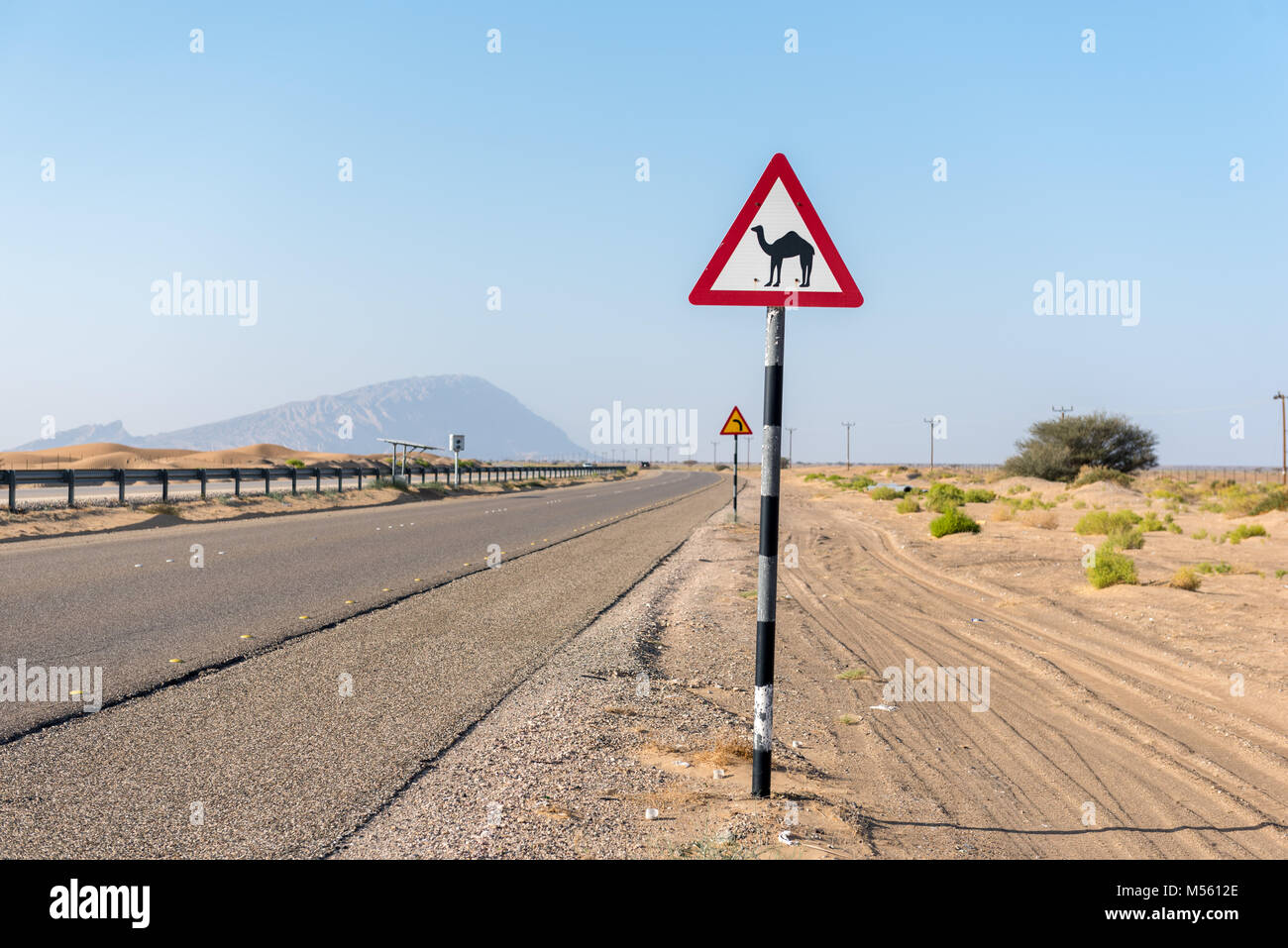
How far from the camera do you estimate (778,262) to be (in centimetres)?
435

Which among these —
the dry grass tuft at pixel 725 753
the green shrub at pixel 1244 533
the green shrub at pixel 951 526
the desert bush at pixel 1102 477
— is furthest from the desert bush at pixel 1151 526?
the desert bush at pixel 1102 477

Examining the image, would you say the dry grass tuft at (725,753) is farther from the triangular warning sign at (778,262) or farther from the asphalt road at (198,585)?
the asphalt road at (198,585)

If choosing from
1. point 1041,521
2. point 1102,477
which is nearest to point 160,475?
point 1041,521

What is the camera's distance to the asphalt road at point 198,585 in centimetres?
763

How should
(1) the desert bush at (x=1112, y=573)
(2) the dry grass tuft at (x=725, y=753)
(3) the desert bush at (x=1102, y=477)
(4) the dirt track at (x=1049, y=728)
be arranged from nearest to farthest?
1. (4) the dirt track at (x=1049, y=728)
2. (2) the dry grass tuft at (x=725, y=753)
3. (1) the desert bush at (x=1112, y=573)
4. (3) the desert bush at (x=1102, y=477)

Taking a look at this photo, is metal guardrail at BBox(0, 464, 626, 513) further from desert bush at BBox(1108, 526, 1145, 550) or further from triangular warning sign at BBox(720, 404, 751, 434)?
desert bush at BBox(1108, 526, 1145, 550)

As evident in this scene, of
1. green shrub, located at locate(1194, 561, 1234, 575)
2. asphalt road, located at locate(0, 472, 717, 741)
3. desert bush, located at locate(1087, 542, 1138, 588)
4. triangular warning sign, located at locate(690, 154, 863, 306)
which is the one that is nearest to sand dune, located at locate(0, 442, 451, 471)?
asphalt road, located at locate(0, 472, 717, 741)

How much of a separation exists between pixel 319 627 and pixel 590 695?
12.6 ft

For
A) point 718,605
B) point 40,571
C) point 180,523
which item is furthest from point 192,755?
point 180,523

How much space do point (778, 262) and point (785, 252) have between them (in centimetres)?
6

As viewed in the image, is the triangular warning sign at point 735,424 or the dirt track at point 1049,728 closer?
the dirt track at point 1049,728
